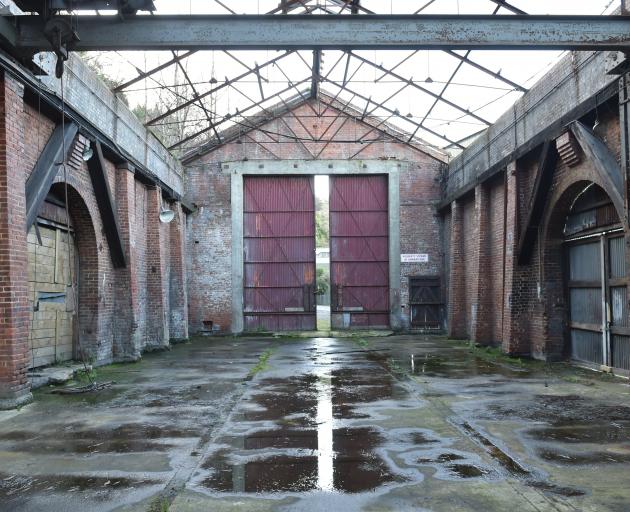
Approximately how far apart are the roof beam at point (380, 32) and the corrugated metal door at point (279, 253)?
1288cm

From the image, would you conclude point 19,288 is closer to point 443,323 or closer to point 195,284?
point 195,284

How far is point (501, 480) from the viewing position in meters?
4.18

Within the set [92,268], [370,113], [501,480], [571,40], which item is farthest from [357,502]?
[370,113]

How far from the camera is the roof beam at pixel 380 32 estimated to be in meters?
7.36

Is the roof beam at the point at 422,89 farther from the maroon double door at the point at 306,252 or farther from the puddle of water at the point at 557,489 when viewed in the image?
the puddle of water at the point at 557,489

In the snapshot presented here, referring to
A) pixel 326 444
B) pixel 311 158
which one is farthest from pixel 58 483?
pixel 311 158

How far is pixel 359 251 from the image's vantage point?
2039 cm

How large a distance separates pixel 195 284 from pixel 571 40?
14972 millimetres

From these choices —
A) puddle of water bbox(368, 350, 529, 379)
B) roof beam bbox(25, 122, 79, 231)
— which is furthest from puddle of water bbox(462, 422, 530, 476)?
roof beam bbox(25, 122, 79, 231)

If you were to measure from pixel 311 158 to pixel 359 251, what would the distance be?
3.79 m

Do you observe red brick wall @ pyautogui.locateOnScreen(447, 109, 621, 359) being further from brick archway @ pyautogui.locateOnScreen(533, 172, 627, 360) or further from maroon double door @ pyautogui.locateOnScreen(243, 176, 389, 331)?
maroon double door @ pyautogui.locateOnScreen(243, 176, 389, 331)

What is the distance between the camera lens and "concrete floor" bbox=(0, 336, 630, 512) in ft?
12.8

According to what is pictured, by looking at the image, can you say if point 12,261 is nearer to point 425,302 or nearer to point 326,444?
point 326,444

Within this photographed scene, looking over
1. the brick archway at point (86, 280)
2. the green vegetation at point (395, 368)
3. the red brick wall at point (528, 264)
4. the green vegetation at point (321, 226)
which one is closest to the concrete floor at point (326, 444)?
the green vegetation at point (395, 368)
